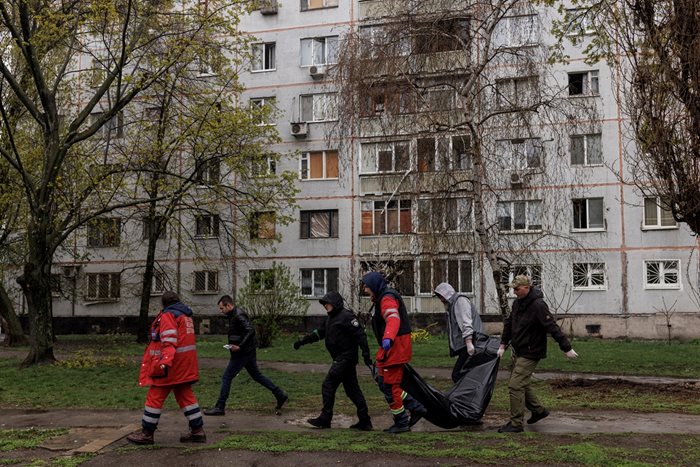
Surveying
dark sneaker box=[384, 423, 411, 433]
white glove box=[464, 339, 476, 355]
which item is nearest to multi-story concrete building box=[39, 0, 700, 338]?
white glove box=[464, 339, 476, 355]

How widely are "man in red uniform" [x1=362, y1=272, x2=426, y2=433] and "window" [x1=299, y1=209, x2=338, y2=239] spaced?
2637 centimetres

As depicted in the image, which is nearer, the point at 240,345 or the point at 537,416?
the point at 537,416

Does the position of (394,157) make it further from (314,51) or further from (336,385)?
(314,51)

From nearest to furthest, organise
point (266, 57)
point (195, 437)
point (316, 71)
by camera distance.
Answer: point (195, 437) < point (316, 71) < point (266, 57)

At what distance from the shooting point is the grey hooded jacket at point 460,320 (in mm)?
9492

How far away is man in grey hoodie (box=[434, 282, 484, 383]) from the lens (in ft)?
31.1

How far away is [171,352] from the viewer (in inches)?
310

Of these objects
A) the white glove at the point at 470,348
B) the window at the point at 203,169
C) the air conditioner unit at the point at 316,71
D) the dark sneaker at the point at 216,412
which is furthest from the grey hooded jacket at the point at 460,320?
the air conditioner unit at the point at 316,71

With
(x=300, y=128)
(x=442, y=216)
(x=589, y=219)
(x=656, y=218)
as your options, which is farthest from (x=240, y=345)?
(x=300, y=128)

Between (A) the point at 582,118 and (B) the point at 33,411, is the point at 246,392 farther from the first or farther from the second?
(A) the point at 582,118

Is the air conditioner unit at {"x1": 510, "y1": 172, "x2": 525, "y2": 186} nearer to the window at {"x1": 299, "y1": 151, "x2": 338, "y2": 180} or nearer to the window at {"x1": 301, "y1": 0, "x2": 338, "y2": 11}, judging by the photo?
the window at {"x1": 299, "y1": 151, "x2": 338, "y2": 180}

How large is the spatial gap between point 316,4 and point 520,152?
72.3 ft

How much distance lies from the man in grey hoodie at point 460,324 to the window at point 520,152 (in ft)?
28.0

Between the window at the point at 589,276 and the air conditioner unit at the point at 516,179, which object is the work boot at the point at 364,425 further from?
the window at the point at 589,276
